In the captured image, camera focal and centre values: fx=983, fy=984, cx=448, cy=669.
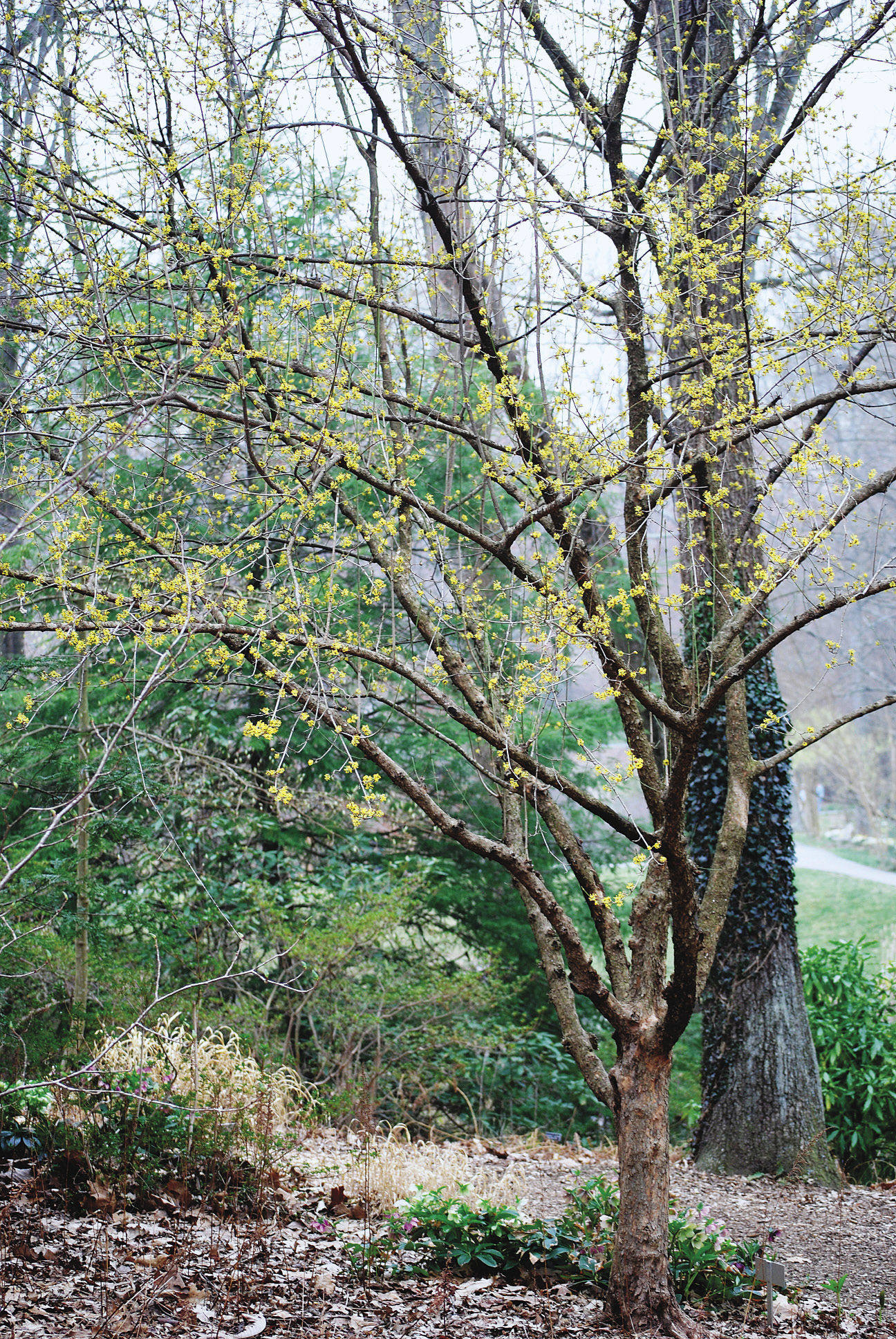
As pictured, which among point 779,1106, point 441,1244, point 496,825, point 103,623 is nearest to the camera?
point 103,623

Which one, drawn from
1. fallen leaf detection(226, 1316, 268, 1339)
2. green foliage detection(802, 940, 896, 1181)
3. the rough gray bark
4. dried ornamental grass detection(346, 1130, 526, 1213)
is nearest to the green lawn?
green foliage detection(802, 940, 896, 1181)

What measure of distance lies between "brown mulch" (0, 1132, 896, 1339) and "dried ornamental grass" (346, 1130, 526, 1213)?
0.17 meters

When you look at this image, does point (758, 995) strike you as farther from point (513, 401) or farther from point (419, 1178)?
point (513, 401)

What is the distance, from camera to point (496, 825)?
739cm

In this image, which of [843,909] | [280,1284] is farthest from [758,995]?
[843,909]

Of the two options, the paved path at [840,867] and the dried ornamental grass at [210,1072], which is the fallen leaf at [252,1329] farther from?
the paved path at [840,867]

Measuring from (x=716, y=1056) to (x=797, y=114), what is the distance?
15.2ft

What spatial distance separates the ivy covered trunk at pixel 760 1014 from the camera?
5.34 meters

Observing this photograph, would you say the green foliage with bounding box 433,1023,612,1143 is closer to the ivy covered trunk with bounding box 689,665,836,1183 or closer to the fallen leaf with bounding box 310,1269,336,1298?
the ivy covered trunk with bounding box 689,665,836,1183

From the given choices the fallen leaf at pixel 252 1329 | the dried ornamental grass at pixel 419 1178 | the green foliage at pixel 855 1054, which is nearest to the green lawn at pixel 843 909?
the green foliage at pixel 855 1054

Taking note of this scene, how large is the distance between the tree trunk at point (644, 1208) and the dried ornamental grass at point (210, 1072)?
1.92 m

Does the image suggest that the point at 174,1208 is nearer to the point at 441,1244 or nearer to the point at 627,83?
the point at 441,1244

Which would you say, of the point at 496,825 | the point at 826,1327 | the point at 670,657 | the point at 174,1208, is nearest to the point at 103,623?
the point at 670,657

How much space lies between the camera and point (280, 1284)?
338cm
